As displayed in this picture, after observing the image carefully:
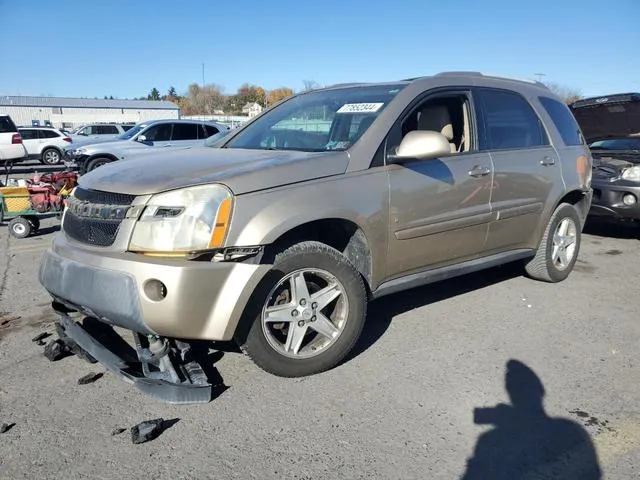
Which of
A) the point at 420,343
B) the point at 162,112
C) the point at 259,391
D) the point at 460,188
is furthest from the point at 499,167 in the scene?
the point at 162,112

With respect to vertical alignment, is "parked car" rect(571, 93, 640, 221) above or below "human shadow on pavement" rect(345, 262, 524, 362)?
above

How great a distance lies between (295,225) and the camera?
304cm

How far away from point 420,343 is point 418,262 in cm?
58

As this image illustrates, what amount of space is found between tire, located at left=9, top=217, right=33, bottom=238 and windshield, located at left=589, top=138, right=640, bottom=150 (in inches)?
337

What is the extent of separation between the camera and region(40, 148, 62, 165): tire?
2288 centimetres

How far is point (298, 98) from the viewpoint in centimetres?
467

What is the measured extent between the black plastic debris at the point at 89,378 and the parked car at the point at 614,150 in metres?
6.76

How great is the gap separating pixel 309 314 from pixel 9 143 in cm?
1777

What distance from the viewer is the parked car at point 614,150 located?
23.6 feet

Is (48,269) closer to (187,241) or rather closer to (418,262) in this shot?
(187,241)

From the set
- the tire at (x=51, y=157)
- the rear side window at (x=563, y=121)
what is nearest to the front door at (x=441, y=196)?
the rear side window at (x=563, y=121)

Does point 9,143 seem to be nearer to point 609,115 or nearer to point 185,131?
point 185,131

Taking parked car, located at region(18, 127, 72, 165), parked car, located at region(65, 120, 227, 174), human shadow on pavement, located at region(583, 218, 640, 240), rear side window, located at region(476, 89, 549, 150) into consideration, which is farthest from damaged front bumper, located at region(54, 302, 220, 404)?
parked car, located at region(18, 127, 72, 165)

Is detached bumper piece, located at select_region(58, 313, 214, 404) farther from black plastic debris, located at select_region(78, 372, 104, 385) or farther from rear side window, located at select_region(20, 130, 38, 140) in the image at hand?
rear side window, located at select_region(20, 130, 38, 140)
